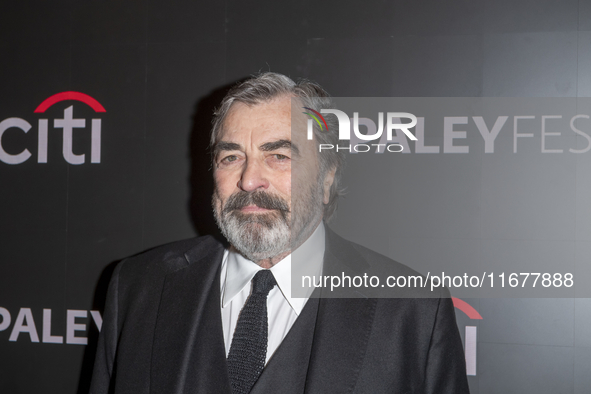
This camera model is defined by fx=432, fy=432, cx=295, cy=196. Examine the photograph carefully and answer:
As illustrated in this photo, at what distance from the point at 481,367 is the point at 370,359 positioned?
1.07 m

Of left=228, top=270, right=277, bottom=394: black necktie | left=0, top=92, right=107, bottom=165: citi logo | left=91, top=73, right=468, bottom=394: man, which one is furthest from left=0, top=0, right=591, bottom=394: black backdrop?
left=228, top=270, right=277, bottom=394: black necktie

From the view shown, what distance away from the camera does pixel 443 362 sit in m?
1.24

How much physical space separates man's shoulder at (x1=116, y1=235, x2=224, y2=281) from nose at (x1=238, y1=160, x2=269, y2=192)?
0.30m

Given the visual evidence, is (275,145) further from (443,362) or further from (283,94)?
(443,362)

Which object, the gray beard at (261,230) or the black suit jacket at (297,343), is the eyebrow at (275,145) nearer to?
the gray beard at (261,230)

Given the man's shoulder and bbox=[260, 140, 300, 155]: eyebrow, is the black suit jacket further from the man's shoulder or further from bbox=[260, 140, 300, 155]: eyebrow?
bbox=[260, 140, 300, 155]: eyebrow

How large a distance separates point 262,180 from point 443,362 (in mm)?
739

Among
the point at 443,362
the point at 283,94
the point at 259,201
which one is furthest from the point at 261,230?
the point at 443,362

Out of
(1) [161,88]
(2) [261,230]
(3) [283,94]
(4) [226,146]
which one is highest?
(1) [161,88]

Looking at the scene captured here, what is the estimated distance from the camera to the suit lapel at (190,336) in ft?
3.76

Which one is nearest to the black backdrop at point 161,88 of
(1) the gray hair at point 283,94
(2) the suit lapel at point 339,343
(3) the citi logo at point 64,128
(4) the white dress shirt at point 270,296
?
(3) the citi logo at point 64,128

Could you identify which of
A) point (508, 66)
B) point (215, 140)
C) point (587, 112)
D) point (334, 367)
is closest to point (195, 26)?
point (215, 140)

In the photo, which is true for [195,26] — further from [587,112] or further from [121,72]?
[587,112]

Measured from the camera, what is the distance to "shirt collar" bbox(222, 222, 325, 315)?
1259 mm
